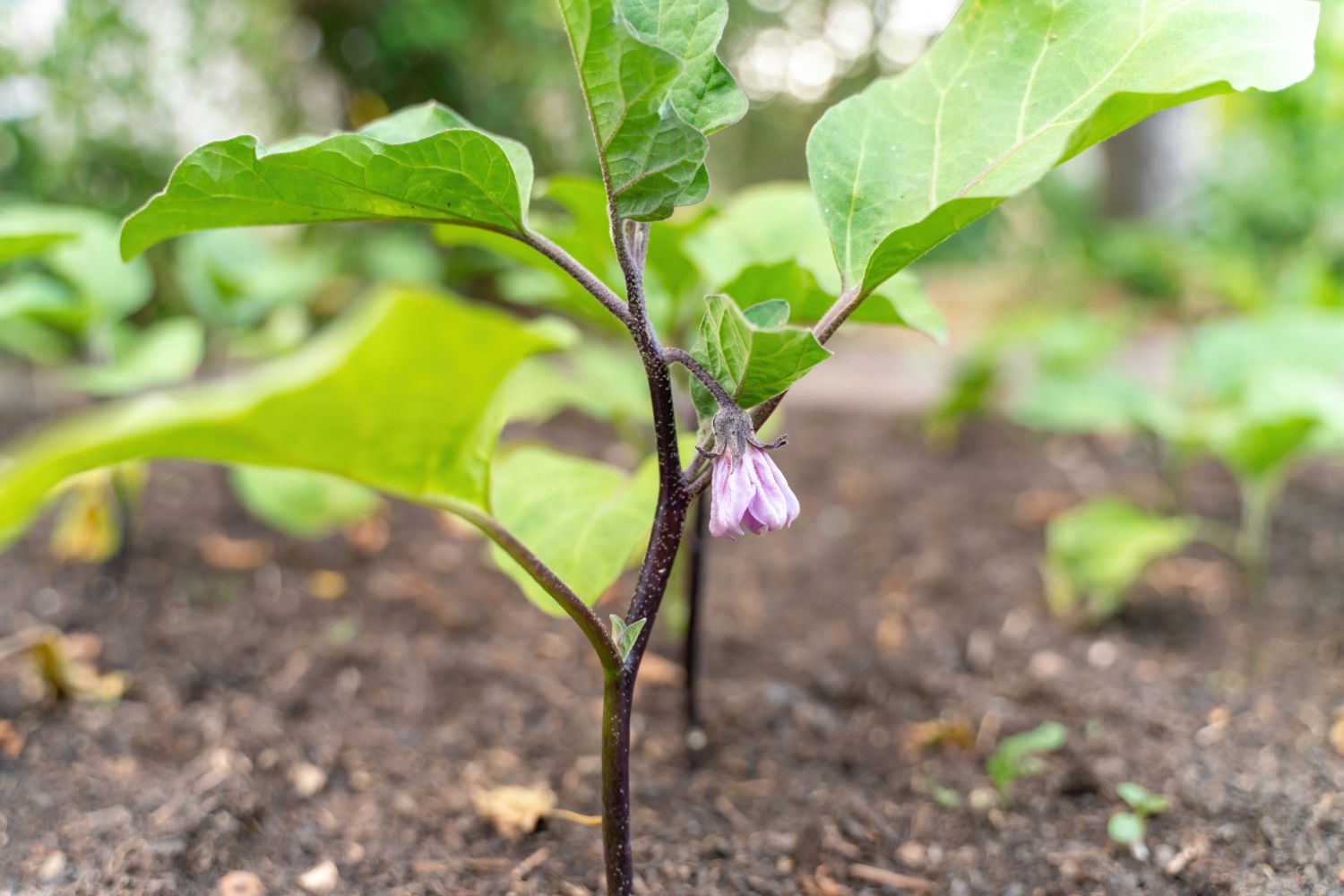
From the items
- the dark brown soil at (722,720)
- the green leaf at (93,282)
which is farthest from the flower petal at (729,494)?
the green leaf at (93,282)

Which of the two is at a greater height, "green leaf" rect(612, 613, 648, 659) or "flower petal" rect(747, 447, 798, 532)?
"flower petal" rect(747, 447, 798, 532)

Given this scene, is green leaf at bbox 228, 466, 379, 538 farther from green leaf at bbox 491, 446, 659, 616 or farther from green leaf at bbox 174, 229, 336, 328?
green leaf at bbox 491, 446, 659, 616

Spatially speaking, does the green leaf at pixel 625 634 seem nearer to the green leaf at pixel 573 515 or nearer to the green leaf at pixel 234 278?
the green leaf at pixel 573 515

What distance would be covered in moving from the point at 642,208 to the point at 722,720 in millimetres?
846

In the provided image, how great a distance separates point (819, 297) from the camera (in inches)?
36.7

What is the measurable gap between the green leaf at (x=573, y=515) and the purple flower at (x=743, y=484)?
0.56 ft

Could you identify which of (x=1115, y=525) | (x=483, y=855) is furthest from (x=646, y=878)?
(x=1115, y=525)

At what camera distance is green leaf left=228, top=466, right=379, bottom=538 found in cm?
154

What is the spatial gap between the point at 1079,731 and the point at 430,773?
854 millimetres

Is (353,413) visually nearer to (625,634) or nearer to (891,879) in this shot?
(625,634)

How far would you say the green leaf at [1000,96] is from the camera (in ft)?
2.15

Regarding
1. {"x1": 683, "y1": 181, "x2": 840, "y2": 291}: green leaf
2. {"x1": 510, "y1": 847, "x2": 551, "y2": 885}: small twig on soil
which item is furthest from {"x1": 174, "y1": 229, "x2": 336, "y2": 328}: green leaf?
{"x1": 510, "y1": 847, "x2": 551, "y2": 885}: small twig on soil

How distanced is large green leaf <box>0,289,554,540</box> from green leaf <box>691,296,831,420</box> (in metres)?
0.12

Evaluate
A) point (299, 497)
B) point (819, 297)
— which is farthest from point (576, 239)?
point (299, 497)
